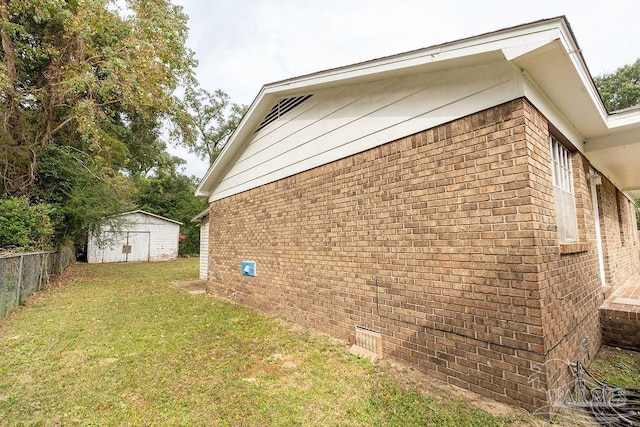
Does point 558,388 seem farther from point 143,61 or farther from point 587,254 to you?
point 143,61

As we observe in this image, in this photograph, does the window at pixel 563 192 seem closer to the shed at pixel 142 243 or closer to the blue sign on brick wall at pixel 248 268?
the blue sign on brick wall at pixel 248 268

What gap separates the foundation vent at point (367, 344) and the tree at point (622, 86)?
125 feet

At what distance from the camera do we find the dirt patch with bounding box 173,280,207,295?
10122mm

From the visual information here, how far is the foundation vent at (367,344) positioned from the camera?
13.5 ft

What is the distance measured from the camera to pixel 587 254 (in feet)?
14.1

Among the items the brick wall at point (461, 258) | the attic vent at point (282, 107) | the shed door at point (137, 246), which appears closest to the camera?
the brick wall at point (461, 258)

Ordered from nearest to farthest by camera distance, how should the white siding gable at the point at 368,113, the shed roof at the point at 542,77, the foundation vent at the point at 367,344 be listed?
1. the shed roof at the point at 542,77
2. the white siding gable at the point at 368,113
3. the foundation vent at the point at 367,344

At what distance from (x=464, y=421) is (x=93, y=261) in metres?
24.9

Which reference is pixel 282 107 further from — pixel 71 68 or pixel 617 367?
pixel 71 68

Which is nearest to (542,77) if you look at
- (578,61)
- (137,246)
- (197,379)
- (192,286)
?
(578,61)

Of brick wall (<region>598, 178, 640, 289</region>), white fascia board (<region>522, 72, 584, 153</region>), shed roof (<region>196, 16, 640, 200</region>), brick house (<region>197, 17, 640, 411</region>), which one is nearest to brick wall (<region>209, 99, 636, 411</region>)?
brick house (<region>197, 17, 640, 411</region>)

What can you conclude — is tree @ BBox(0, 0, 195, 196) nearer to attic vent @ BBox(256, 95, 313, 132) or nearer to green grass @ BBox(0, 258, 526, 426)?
attic vent @ BBox(256, 95, 313, 132)

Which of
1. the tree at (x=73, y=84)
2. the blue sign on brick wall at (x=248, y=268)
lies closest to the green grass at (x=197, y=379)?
the blue sign on brick wall at (x=248, y=268)

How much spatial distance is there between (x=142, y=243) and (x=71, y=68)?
15.2 m
